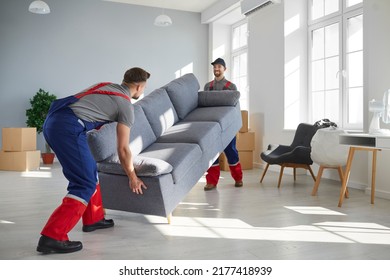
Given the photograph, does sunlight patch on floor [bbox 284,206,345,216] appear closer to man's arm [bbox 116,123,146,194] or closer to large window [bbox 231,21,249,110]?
man's arm [bbox 116,123,146,194]

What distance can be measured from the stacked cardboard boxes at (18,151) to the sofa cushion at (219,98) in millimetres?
3641

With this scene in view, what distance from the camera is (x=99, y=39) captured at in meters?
8.20

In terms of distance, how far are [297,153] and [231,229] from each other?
2.02 meters

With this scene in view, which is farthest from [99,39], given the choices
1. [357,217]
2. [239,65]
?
[357,217]

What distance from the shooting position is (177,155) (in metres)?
3.07

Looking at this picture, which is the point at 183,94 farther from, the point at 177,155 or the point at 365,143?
the point at 365,143

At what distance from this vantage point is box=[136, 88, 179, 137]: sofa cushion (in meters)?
3.67

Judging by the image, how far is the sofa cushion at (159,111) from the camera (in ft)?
12.0

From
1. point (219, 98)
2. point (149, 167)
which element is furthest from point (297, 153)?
point (149, 167)

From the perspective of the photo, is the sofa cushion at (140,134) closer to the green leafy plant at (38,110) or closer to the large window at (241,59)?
the green leafy plant at (38,110)

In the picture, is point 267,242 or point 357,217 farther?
point 357,217

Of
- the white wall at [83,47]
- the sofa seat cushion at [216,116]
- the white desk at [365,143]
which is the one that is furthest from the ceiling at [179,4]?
the white desk at [365,143]

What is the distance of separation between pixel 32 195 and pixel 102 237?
1944 millimetres
